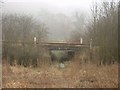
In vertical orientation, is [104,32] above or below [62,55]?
above

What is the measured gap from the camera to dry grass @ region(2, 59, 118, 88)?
6574 millimetres

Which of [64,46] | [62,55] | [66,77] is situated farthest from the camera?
[64,46]

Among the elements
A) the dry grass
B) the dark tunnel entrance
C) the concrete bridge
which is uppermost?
the concrete bridge

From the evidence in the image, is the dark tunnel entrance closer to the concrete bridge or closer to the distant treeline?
the concrete bridge

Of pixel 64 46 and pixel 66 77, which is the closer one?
pixel 66 77

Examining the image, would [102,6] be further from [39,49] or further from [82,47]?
[39,49]

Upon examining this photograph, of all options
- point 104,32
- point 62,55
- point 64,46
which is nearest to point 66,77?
point 104,32

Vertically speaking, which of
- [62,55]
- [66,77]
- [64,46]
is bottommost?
[66,77]

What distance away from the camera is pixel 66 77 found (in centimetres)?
753

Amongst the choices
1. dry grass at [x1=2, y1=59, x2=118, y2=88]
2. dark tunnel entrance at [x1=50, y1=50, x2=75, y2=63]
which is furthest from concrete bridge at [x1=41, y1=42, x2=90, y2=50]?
dry grass at [x1=2, y1=59, x2=118, y2=88]

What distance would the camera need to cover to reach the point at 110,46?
916 cm

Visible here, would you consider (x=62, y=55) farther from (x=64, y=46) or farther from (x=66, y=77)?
(x=66, y=77)

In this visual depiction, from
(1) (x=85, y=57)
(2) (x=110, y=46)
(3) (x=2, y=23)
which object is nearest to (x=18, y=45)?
(3) (x=2, y=23)

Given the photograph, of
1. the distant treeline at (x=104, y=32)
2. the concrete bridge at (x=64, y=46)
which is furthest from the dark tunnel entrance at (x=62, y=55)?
the distant treeline at (x=104, y=32)
